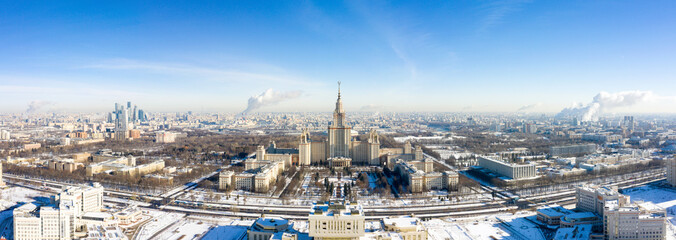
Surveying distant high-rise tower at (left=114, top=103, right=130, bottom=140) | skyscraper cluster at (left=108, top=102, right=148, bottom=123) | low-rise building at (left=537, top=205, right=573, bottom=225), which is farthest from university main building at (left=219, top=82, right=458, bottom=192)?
skyscraper cluster at (left=108, top=102, right=148, bottom=123)

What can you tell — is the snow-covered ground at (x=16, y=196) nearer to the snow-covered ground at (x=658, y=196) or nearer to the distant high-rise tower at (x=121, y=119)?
the snow-covered ground at (x=658, y=196)

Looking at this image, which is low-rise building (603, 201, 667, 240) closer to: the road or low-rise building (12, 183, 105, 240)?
the road

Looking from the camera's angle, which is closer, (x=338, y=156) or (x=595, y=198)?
(x=595, y=198)

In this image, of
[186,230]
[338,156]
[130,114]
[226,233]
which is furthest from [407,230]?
[130,114]

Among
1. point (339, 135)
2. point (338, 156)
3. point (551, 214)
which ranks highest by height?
point (339, 135)

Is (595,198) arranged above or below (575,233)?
above

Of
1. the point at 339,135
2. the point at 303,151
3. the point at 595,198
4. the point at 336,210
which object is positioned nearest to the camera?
the point at 336,210

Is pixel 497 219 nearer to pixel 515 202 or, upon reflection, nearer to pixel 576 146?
pixel 515 202

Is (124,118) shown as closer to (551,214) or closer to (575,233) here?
(551,214)

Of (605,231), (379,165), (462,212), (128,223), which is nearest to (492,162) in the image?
(379,165)

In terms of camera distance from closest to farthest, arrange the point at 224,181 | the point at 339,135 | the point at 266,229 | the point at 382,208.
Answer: the point at 266,229 < the point at 382,208 < the point at 224,181 < the point at 339,135
